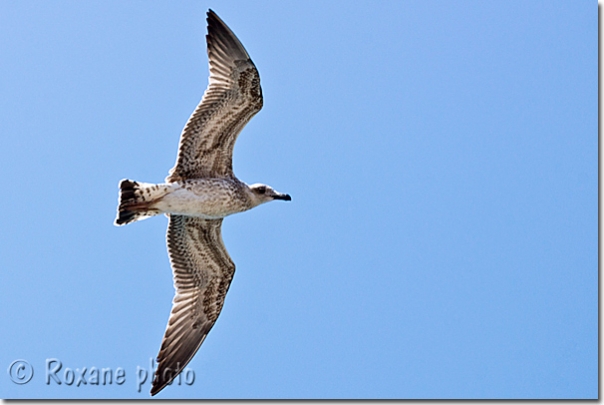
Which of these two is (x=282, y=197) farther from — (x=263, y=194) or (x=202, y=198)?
(x=202, y=198)

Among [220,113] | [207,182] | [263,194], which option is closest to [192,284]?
[263,194]

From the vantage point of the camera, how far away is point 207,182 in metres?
10.0

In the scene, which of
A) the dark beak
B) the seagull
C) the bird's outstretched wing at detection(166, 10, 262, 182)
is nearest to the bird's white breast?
the seagull

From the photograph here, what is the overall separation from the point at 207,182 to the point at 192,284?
1.77 m

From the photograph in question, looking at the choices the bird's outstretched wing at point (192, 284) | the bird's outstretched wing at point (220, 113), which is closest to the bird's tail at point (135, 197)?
the bird's outstretched wing at point (220, 113)

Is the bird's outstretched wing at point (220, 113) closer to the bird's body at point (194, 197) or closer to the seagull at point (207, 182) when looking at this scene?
the seagull at point (207, 182)

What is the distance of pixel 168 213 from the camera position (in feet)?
33.8

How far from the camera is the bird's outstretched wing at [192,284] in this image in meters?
10.7

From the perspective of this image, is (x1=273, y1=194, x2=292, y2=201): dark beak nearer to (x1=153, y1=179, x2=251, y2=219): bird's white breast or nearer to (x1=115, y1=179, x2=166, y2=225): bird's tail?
(x1=153, y1=179, x2=251, y2=219): bird's white breast

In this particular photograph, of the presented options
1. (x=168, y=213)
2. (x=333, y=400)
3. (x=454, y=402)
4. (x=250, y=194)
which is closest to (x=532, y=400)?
(x=454, y=402)

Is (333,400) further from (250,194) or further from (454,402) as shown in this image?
(250,194)

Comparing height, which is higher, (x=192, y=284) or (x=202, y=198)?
(x=202, y=198)

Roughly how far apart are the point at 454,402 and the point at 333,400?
137 cm

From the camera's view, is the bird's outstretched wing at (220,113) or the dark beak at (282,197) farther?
the dark beak at (282,197)
